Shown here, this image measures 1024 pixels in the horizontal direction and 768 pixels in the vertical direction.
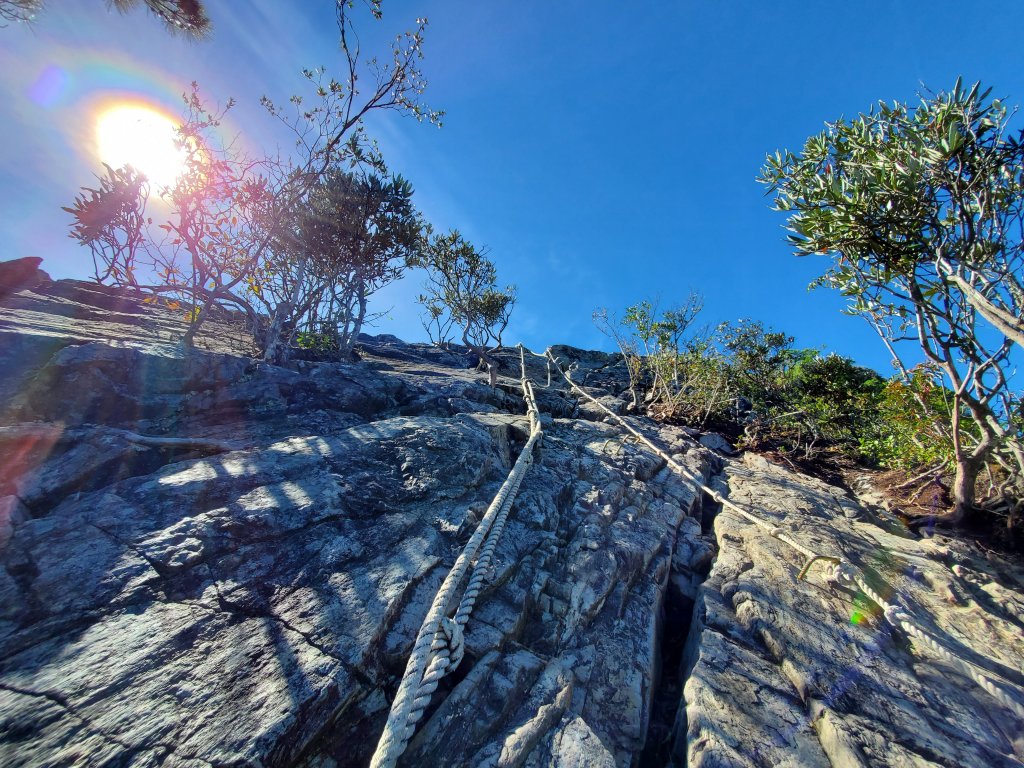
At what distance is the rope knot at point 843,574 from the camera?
339 cm

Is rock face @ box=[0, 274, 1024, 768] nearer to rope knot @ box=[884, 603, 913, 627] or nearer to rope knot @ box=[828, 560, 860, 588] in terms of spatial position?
rope knot @ box=[828, 560, 860, 588]

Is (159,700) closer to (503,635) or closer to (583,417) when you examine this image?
(503,635)

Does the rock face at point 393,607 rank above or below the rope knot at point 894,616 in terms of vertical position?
below

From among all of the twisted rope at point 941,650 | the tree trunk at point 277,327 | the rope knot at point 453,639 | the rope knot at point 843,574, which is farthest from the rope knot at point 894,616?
the tree trunk at point 277,327

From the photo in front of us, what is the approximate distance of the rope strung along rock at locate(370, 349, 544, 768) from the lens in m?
1.89

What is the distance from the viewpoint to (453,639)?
242cm

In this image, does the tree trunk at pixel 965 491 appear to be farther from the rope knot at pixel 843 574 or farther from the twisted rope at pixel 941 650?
the rope knot at pixel 843 574

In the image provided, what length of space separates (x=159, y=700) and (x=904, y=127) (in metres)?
9.13

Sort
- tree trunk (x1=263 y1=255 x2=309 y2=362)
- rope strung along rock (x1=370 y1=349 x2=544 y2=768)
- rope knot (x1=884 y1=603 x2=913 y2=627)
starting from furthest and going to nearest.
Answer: tree trunk (x1=263 y1=255 x2=309 y2=362)
rope knot (x1=884 y1=603 x2=913 y2=627)
rope strung along rock (x1=370 y1=349 x2=544 y2=768)

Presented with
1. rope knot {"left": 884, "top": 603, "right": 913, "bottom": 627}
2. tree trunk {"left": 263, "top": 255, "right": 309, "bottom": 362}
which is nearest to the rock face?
rope knot {"left": 884, "top": 603, "right": 913, "bottom": 627}

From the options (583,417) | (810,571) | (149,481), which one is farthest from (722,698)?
(583,417)

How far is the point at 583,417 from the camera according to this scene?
869cm

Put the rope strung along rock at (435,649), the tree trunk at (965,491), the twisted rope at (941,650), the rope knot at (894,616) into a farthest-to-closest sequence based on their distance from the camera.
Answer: the tree trunk at (965,491) → the rope knot at (894,616) → the twisted rope at (941,650) → the rope strung along rock at (435,649)

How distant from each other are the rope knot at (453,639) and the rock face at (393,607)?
172 millimetres
